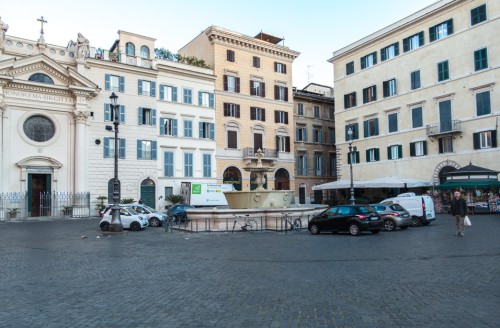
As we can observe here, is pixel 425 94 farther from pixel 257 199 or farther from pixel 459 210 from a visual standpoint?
pixel 459 210

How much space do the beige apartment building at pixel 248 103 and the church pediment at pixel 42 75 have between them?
13.5 metres

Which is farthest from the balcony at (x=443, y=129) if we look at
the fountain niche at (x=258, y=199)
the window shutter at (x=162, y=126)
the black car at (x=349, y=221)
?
the window shutter at (x=162, y=126)

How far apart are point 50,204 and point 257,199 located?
69.8 ft

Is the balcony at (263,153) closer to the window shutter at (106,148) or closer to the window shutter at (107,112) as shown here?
the window shutter at (106,148)

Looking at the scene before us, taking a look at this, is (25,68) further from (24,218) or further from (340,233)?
(340,233)

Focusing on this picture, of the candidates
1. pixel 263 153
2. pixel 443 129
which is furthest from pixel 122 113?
pixel 443 129

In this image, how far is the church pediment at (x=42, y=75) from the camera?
3316 cm

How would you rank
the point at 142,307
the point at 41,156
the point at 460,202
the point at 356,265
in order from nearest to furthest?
the point at 142,307 → the point at 356,265 → the point at 460,202 → the point at 41,156

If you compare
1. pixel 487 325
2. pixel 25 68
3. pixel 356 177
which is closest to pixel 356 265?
pixel 487 325

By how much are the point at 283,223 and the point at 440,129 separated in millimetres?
21881

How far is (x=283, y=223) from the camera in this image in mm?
21344

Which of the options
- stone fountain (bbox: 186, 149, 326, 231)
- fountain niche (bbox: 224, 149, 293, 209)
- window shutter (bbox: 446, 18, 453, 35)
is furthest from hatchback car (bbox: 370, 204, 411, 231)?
window shutter (bbox: 446, 18, 453, 35)

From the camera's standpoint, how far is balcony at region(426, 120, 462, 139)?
3523cm

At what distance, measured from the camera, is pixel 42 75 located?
3522 cm
